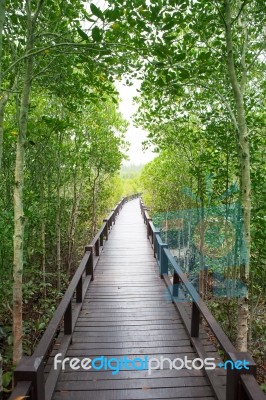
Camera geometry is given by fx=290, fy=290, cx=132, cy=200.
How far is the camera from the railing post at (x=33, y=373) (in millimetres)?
2113

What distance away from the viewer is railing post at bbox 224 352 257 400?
215cm

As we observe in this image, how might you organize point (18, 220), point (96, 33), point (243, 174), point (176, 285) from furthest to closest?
1. point (176, 285)
2. point (243, 174)
3. point (18, 220)
4. point (96, 33)

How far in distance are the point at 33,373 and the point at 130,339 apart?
2211mm

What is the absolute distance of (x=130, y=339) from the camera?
4094 millimetres

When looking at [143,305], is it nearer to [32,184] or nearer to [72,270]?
[32,184]

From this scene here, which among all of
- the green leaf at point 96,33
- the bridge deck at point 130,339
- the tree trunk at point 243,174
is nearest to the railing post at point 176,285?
the bridge deck at point 130,339

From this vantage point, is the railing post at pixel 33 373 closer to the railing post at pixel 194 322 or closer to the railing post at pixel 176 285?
the railing post at pixel 194 322

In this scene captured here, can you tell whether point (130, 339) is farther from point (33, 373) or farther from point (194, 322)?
point (33, 373)

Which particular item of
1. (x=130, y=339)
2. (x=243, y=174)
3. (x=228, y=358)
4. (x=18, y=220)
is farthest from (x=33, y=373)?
(x=243, y=174)

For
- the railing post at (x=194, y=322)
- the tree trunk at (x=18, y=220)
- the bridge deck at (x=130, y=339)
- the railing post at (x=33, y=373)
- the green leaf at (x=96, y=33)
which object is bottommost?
the bridge deck at (x=130, y=339)

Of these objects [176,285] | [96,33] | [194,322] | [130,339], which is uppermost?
[96,33]

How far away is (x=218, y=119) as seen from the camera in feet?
15.9

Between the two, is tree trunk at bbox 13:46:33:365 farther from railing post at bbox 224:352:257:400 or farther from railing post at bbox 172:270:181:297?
railing post at bbox 172:270:181:297

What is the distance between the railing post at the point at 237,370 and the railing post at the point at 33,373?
1.47 metres
